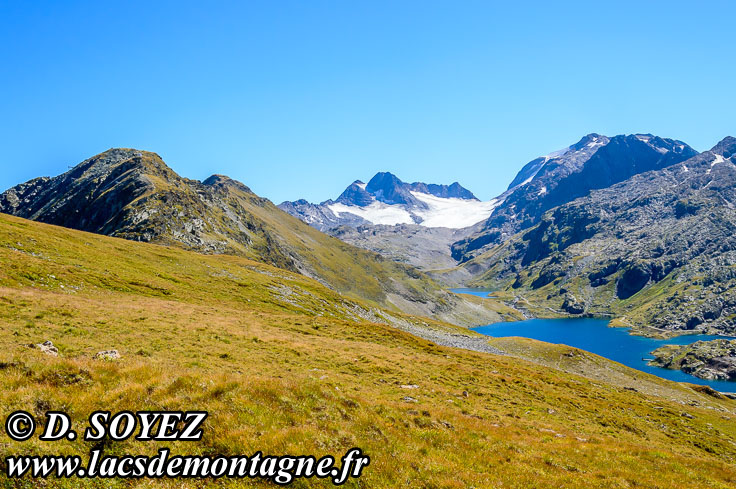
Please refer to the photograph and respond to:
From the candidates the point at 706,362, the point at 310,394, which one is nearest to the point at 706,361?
the point at 706,362

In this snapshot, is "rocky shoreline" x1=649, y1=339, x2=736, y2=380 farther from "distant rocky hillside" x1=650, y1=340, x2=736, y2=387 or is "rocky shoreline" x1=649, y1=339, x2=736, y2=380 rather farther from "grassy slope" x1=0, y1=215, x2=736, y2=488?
"grassy slope" x1=0, y1=215, x2=736, y2=488

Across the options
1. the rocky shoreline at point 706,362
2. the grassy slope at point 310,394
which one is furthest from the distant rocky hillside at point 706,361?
the grassy slope at point 310,394

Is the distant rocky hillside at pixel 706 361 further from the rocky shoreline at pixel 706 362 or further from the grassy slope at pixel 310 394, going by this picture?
the grassy slope at pixel 310 394

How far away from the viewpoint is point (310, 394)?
1487 centimetres

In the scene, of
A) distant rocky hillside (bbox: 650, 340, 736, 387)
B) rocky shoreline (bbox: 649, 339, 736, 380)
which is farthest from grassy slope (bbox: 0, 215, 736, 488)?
distant rocky hillside (bbox: 650, 340, 736, 387)

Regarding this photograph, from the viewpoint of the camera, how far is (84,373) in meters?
12.9

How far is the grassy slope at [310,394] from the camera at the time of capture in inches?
462

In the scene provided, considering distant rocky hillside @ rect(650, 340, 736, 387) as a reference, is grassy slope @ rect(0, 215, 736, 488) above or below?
above

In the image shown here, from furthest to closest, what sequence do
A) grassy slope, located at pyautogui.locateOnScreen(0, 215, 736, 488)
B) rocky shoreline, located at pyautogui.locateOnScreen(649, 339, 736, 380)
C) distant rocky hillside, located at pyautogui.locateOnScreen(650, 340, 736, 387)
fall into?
distant rocky hillside, located at pyautogui.locateOnScreen(650, 340, 736, 387) < rocky shoreline, located at pyautogui.locateOnScreen(649, 339, 736, 380) < grassy slope, located at pyautogui.locateOnScreen(0, 215, 736, 488)

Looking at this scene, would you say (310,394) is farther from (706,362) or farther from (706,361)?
(706,361)

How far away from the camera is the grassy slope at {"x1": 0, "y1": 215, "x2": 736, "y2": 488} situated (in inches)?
462

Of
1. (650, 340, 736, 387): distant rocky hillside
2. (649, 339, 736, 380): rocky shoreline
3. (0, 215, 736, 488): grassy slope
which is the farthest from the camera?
(650, 340, 736, 387): distant rocky hillside

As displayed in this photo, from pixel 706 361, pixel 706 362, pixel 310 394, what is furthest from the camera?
pixel 706 361

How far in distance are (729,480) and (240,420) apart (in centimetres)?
2828
